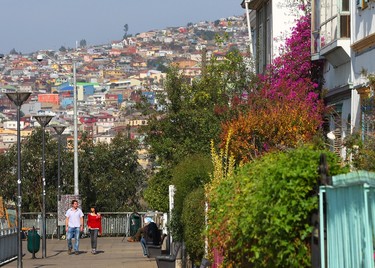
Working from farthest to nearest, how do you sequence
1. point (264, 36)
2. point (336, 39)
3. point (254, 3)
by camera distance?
point (254, 3), point (264, 36), point (336, 39)

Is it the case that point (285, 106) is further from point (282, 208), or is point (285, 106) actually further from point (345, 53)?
point (282, 208)

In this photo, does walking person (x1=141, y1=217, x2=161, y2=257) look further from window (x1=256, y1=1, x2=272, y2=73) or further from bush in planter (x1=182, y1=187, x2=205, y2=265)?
bush in planter (x1=182, y1=187, x2=205, y2=265)

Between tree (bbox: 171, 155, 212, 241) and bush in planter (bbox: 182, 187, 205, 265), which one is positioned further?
tree (bbox: 171, 155, 212, 241)

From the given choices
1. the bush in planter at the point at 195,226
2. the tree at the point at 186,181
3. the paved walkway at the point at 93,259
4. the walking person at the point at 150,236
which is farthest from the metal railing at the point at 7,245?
the bush in planter at the point at 195,226

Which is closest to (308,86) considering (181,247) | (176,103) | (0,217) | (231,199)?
(181,247)

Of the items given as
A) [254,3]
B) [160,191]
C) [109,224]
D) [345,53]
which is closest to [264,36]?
[254,3]

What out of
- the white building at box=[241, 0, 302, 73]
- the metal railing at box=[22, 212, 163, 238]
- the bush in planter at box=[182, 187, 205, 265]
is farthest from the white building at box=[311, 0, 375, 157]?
the metal railing at box=[22, 212, 163, 238]

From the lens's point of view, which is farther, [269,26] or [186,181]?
[269,26]

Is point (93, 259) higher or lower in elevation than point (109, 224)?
lower

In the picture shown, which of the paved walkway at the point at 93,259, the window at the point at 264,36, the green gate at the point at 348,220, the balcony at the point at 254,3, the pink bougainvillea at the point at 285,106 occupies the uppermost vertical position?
the balcony at the point at 254,3

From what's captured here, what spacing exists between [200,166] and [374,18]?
733cm

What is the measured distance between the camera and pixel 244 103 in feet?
99.0

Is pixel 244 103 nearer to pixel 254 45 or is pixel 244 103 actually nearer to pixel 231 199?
pixel 254 45

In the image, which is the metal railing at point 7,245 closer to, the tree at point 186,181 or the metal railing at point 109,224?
the tree at point 186,181
